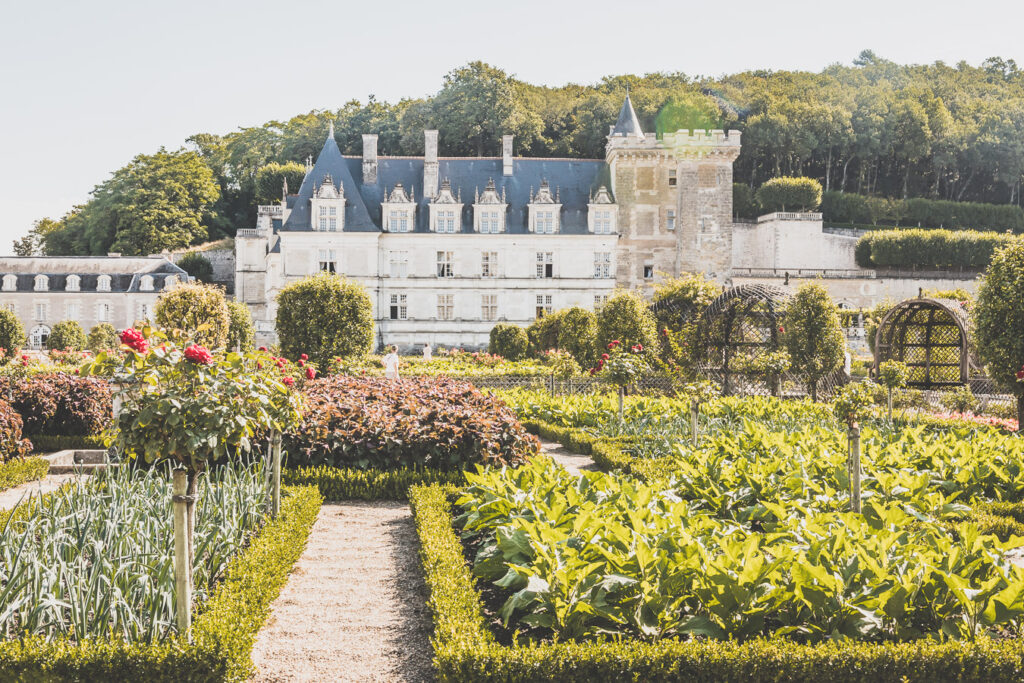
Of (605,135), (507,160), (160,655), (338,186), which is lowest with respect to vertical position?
(160,655)

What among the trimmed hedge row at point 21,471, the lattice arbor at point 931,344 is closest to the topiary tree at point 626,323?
the lattice arbor at point 931,344

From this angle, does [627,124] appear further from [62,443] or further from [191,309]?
A: [62,443]

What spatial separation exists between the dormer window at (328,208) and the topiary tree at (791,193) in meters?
28.6

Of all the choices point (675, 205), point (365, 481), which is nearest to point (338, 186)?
point (675, 205)

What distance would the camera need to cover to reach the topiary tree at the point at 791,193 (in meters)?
54.1

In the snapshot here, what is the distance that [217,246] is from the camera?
57.0 metres

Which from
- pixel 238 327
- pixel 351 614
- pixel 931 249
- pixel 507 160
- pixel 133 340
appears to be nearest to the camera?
pixel 133 340

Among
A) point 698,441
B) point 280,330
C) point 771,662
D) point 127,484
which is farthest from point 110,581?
point 280,330

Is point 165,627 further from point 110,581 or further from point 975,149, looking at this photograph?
point 975,149

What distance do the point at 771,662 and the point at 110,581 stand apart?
3495mm

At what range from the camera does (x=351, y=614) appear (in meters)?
5.73

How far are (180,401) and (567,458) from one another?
27.9 feet

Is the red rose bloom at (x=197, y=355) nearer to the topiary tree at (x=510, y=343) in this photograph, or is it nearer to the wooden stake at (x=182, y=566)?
the wooden stake at (x=182, y=566)

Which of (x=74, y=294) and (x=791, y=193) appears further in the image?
(x=791, y=193)
